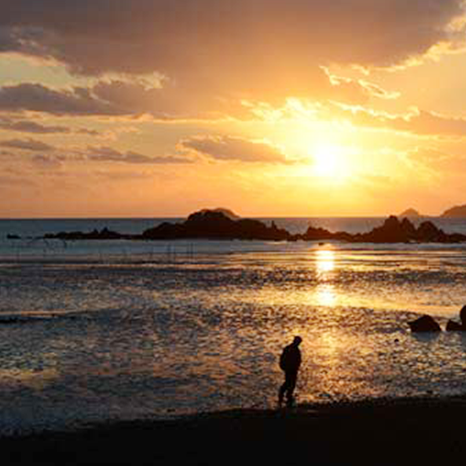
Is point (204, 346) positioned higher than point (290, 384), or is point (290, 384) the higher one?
point (290, 384)

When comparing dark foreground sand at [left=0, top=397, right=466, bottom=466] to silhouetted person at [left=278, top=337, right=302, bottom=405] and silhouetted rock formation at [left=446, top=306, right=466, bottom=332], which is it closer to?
silhouetted person at [left=278, top=337, right=302, bottom=405]

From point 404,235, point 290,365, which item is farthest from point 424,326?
point 404,235

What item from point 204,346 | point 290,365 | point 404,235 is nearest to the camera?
point 290,365

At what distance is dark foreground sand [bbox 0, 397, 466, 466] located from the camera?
50.2ft

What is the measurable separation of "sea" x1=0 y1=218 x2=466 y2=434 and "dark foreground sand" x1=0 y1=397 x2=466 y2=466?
1.64m

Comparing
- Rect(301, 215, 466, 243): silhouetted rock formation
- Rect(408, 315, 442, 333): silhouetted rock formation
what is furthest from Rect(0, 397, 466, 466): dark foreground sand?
Rect(301, 215, 466, 243): silhouetted rock formation

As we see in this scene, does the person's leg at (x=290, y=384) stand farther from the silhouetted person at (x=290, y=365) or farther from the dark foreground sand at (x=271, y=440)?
the dark foreground sand at (x=271, y=440)

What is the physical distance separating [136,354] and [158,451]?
13358mm

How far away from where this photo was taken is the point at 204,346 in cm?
3094

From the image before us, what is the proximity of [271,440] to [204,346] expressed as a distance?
14.5 meters

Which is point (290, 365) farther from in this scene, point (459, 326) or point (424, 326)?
point (459, 326)

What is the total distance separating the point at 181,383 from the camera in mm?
23625

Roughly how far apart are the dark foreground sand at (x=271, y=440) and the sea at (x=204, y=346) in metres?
1.64

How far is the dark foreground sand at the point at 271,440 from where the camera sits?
15.3 metres
